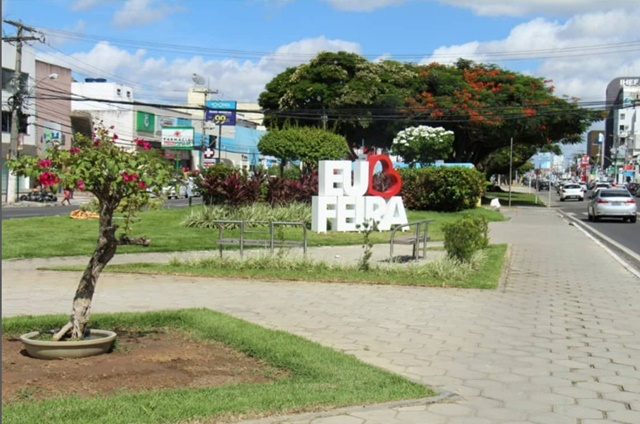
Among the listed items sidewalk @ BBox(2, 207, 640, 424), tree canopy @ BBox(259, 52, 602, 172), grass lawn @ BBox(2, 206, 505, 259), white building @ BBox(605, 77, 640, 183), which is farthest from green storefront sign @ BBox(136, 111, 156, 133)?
white building @ BBox(605, 77, 640, 183)

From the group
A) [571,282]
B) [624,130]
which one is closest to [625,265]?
[571,282]

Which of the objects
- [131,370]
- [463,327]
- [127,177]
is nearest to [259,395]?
[131,370]

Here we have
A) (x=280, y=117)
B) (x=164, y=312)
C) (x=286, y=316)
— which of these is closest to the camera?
(x=164, y=312)

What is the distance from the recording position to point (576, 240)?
74.2 ft

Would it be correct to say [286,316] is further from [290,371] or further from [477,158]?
[477,158]

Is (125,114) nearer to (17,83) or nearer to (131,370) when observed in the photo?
(17,83)

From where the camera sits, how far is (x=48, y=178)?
6102 millimetres

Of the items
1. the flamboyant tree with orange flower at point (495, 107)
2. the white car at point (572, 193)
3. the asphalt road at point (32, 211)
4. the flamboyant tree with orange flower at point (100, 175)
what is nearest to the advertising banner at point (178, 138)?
the asphalt road at point (32, 211)

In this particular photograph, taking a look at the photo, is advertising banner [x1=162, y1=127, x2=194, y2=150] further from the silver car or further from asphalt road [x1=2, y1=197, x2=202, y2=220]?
the silver car

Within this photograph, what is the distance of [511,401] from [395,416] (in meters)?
1.04

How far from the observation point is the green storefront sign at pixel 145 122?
66.0 m

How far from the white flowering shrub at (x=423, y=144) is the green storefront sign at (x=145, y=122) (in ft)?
97.0

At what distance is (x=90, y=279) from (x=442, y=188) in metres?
29.4

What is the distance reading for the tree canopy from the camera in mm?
45844
